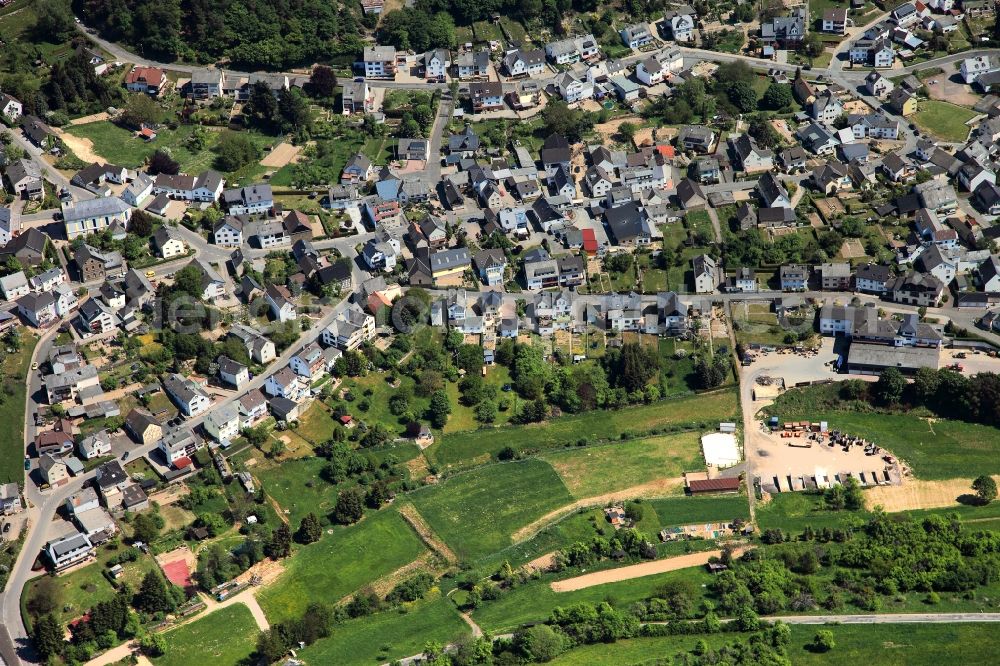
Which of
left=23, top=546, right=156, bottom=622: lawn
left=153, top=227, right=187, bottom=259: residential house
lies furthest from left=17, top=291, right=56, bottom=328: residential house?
left=23, top=546, right=156, bottom=622: lawn

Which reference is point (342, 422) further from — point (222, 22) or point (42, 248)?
point (222, 22)

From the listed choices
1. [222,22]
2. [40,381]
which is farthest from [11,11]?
[40,381]

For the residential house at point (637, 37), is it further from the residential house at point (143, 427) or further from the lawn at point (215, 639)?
the lawn at point (215, 639)

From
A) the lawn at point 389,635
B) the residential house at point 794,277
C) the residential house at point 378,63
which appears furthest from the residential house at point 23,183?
the residential house at point 794,277

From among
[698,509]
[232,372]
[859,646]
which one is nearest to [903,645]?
[859,646]

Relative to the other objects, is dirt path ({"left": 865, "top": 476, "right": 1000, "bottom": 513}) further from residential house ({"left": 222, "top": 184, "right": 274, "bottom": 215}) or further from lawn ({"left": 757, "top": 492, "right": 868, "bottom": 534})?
residential house ({"left": 222, "top": 184, "right": 274, "bottom": 215})
